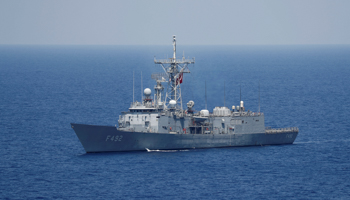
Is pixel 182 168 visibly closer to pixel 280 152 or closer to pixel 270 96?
pixel 280 152

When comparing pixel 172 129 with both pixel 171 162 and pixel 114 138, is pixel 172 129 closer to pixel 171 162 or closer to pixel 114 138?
pixel 171 162

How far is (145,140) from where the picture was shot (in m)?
65.7

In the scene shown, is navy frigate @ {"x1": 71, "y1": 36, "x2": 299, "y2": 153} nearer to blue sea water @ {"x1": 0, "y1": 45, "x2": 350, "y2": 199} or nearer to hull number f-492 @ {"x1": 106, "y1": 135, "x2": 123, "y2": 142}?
hull number f-492 @ {"x1": 106, "y1": 135, "x2": 123, "y2": 142}

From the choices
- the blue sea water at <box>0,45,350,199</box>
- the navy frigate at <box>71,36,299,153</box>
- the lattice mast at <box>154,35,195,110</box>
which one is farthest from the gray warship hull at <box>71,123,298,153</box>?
the lattice mast at <box>154,35,195,110</box>

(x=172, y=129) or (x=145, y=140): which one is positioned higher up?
(x=172, y=129)

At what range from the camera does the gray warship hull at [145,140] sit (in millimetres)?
64125

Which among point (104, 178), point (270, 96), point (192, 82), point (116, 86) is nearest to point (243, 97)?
point (270, 96)

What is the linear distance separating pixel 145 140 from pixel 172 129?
11.9ft

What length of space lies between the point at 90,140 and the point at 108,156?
258cm

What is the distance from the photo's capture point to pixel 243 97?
10881 cm

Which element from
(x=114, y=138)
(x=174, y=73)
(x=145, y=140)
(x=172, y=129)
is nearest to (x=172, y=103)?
(x=172, y=129)

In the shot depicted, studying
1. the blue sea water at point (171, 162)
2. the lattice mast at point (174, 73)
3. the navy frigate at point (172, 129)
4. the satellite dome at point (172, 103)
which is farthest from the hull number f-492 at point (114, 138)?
the lattice mast at point (174, 73)

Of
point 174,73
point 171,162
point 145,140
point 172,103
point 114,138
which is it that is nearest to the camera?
point 171,162

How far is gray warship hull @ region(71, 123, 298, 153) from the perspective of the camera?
64.1 meters
